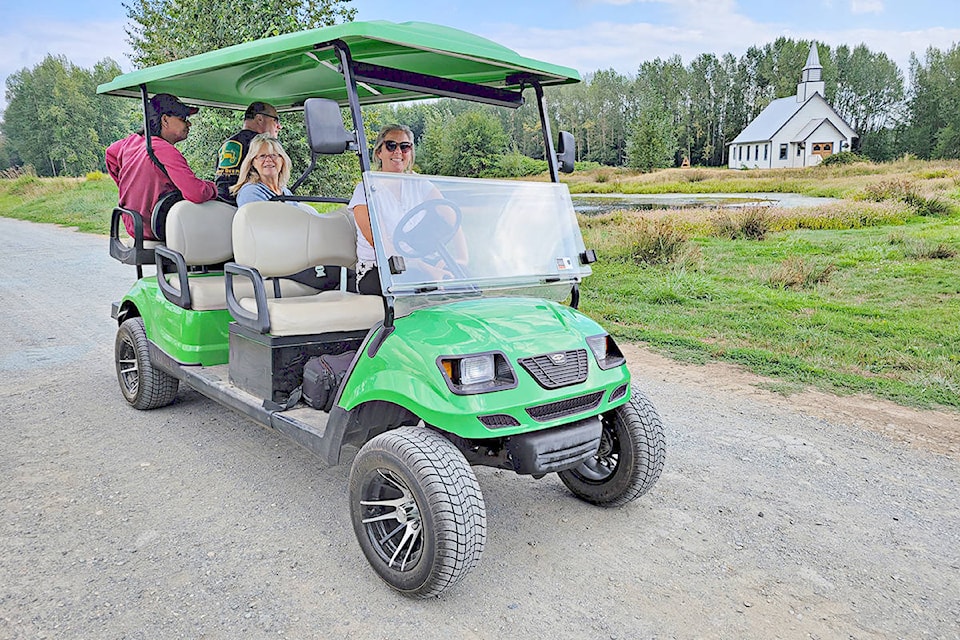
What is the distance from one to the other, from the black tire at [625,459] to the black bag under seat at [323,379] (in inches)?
47.1

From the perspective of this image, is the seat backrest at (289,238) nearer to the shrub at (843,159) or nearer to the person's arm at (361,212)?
the person's arm at (361,212)

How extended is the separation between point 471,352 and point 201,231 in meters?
2.59

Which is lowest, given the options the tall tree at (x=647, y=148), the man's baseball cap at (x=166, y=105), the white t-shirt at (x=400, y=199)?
the white t-shirt at (x=400, y=199)

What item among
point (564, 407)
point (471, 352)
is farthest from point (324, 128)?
point (564, 407)

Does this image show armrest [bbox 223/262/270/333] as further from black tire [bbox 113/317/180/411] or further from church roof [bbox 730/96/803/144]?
church roof [bbox 730/96/803/144]

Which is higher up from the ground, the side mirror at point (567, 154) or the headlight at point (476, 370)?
the side mirror at point (567, 154)

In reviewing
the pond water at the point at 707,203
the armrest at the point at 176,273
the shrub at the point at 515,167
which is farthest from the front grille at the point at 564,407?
the pond water at the point at 707,203

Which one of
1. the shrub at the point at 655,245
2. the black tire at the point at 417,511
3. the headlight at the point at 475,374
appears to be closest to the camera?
the black tire at the point at 417,511

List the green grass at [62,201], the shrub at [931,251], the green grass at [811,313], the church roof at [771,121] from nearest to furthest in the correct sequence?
the green grass at [811,313] < the shrub at [931,251] < the green grass at [62,201] < the church roof at [771,121]

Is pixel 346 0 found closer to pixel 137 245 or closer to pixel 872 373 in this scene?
pixel 137 245

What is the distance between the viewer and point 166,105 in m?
4.56

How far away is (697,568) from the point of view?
289 centimetres

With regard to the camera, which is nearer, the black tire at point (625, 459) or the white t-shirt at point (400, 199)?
the white t-shirt at point (400, 199)

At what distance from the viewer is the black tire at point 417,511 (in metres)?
2.54
